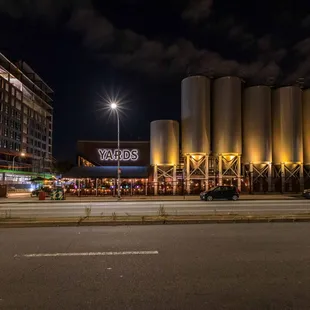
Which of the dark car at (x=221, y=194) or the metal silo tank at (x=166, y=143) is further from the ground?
the metal silo tank at (x=166, y=143)

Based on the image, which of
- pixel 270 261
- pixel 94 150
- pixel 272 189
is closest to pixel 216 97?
pixel 272 189

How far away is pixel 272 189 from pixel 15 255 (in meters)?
41.5

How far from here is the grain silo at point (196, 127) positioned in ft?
142

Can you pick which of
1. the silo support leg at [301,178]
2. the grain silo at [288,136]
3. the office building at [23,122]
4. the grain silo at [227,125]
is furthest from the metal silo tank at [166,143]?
the office building at [23,122]

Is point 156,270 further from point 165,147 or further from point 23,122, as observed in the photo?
point 23,122


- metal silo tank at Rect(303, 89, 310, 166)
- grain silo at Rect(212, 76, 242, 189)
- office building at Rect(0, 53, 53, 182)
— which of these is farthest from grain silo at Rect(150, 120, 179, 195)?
office building at Rect(0, 53, 53, 182)

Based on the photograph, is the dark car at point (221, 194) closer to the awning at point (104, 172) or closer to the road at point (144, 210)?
the road at point (144, 210)

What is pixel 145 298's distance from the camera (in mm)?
5434

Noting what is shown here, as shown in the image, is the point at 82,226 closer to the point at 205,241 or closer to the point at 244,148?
the point at 205,241

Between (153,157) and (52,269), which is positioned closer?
(52,269)

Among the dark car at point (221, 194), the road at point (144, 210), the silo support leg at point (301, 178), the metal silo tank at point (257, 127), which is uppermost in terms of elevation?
the metal silo tank at point (257, 127)

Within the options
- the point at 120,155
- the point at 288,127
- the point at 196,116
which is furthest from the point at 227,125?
the point at 120,155

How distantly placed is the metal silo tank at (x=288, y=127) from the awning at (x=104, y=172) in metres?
17.4

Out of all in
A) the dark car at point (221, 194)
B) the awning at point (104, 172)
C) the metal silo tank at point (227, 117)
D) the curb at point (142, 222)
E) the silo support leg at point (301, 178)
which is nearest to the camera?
the curb at point (142, 222)
